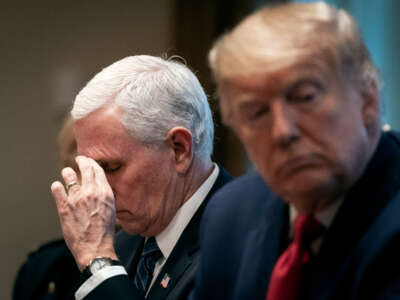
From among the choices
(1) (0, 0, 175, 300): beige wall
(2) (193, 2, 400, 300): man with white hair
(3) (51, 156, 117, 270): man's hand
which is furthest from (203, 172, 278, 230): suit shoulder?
(1) (0, 0, 175, 300): beige wall

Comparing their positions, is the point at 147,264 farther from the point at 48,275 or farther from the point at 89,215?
the point at 48,275

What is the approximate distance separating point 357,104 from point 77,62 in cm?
370

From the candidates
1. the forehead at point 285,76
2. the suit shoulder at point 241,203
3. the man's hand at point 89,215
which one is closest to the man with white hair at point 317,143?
the forehead at point 285,76

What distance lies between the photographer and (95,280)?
5.27ft

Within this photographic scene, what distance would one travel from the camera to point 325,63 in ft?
3.33

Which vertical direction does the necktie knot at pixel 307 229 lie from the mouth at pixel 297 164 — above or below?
below

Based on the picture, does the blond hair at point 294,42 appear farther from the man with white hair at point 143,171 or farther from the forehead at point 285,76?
the man with white hair at point 143,171

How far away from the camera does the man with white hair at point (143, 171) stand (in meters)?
1.77

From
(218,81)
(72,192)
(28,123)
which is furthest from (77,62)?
(218,81)

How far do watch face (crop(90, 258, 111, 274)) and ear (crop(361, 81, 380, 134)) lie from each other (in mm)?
866

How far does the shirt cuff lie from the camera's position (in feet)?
5.25

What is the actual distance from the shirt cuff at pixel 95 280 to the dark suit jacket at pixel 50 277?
3.82 feet

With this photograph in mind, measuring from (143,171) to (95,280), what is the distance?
367 millimetres

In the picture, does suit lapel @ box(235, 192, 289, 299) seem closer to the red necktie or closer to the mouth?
the red necktie
